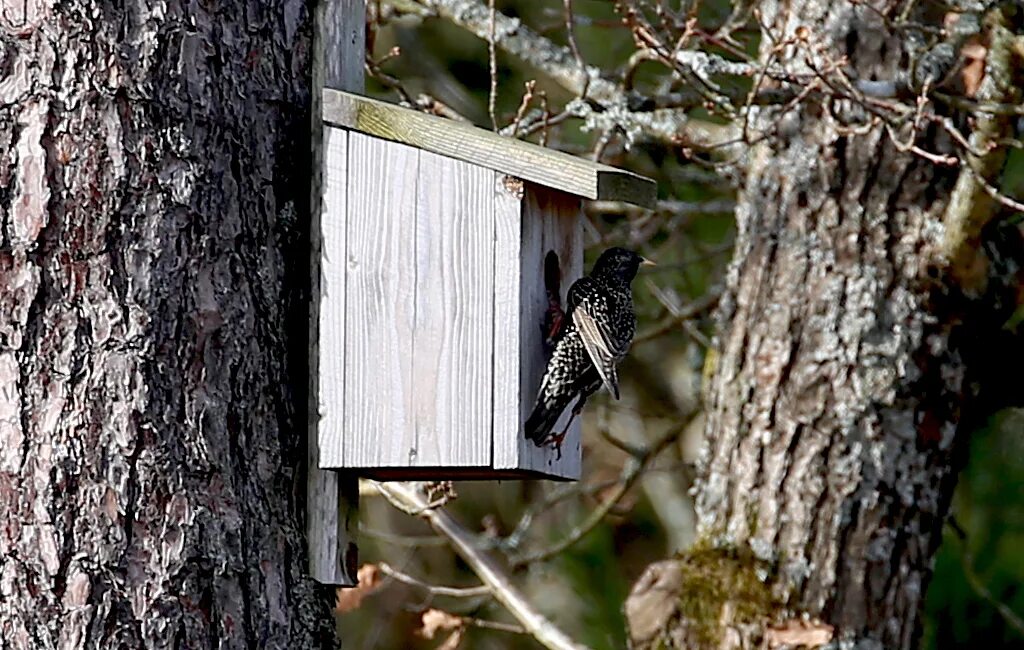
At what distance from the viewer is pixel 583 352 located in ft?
9.96

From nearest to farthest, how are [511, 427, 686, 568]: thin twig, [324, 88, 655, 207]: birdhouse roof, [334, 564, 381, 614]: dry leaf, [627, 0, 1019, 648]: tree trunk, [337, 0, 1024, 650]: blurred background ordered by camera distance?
[324, 88, 655, 207]: birdhouse roof < [334, 564, 381, 614]: dry leaf < [627, 0, 1019, 648]: tree trunk < [511, 427, 686, 568]: thin twig < [337, 0, 1024, 650]: blurred background

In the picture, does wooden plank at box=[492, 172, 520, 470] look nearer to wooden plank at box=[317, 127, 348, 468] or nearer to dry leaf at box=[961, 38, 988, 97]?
wooden plank at box=[317, 127, 348, 468]

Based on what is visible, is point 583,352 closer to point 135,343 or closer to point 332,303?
point 332,303

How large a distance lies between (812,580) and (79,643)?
232cm

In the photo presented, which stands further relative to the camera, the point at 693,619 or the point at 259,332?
the point at 693,619

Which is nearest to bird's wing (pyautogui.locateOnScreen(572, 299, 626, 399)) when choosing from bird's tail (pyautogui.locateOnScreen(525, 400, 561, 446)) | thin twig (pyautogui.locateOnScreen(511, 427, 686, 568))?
bird's tail (pyautogui.locateOnScreen(525, 400, 561, 446))

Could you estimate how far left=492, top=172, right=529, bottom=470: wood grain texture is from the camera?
2.89 m

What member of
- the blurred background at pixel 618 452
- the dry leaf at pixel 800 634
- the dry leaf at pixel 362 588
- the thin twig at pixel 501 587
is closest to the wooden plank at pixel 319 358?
the blurred background at pixel 618 452

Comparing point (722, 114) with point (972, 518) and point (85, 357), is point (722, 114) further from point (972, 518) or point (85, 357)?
point (972, 518)

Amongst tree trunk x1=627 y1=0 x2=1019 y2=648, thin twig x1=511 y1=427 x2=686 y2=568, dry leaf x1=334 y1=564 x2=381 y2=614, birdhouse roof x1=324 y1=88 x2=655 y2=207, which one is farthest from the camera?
thin twig x1=511 y1=427 x2=686 y2=568

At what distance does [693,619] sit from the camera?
4.54m

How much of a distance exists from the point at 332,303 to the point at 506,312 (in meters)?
0.32

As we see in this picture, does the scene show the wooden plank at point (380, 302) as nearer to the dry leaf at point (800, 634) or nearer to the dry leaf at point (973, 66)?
the dry leaf at point (800, 634)

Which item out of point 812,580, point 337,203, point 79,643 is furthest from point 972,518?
point 79,643
